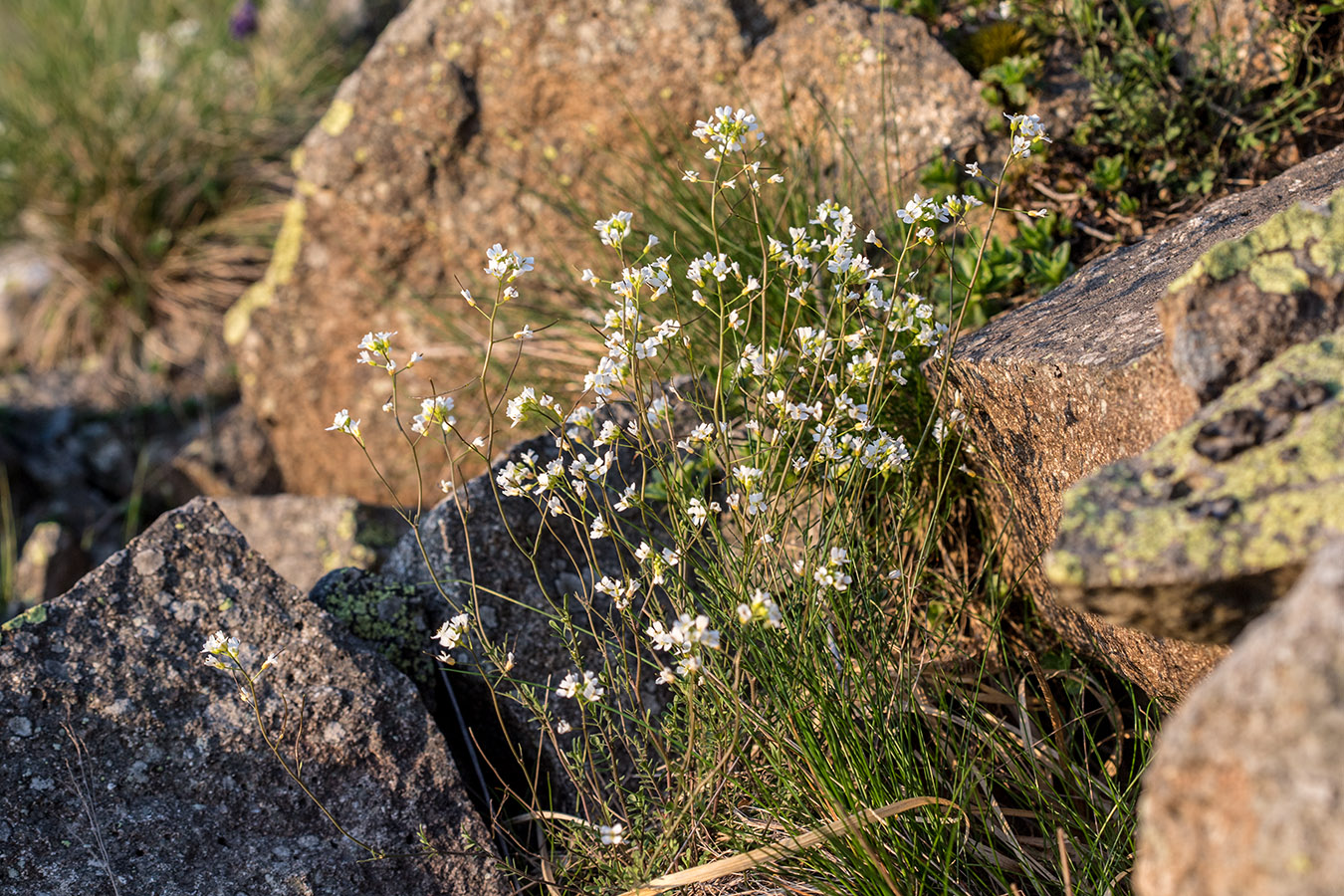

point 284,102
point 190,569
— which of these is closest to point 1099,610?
Answer: point 190,569

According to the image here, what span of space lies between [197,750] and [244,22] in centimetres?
665

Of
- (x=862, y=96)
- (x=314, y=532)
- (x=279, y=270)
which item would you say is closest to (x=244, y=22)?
(x=279, y=270)

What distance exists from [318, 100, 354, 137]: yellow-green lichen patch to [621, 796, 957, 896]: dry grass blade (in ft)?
12.1

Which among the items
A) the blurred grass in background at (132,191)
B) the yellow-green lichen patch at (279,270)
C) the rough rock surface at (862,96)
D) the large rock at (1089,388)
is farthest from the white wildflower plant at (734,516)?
the blurred grass in background at (132,191)

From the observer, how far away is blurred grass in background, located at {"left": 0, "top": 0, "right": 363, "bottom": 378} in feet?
19.9

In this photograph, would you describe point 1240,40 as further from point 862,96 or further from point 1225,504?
point 1225,504

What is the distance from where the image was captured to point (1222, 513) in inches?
52.8

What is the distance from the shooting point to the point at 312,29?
7434 mm

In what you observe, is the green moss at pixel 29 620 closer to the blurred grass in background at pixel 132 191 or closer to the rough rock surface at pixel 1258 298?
the rough rock surface at pixel 1258 298

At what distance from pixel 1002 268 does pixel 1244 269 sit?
1444 millimetres

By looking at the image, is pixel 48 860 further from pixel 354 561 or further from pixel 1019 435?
pixel 1019 435

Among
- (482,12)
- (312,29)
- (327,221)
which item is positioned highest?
(312,29)

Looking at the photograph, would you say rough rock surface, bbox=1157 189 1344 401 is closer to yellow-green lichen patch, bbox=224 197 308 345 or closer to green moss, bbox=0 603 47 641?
green moss, bbox=0 603 47 641

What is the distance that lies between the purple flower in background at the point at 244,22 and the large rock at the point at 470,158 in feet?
11.3
